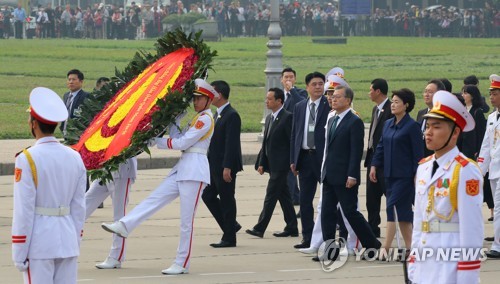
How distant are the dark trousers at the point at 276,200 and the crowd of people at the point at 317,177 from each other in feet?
0.04

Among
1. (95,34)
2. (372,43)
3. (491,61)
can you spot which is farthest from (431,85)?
(95,34)

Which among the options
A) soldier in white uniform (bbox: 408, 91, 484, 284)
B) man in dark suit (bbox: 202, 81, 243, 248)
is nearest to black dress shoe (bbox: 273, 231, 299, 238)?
man in dark suit (bbox: 202, 81, 243, 248)

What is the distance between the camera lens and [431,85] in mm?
13531

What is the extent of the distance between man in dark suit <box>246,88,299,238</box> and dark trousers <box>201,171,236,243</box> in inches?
22.5

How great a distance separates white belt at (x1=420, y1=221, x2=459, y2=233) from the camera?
7434mm

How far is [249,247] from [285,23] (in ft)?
221

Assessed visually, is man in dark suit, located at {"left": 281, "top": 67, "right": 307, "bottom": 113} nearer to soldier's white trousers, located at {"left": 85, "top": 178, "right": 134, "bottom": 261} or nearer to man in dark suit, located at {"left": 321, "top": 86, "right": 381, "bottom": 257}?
man in dark suit, located at {"left": 321, "top": 86, "right": 381, "bottom": 257}

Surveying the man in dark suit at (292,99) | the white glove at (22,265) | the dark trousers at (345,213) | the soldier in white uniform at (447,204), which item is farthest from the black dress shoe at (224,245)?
the soldier in white uniform at (447,204)

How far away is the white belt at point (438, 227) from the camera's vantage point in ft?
24.4

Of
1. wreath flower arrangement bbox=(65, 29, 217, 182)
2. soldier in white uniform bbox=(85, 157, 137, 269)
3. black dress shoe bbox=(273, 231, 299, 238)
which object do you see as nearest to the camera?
wreath flower arrangement bbox=(65, 29, 217, 182)

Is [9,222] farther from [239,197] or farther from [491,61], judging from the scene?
[491,61]

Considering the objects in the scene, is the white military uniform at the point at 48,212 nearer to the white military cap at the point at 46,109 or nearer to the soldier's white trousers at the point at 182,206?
the white military cap at the point at 46,109
